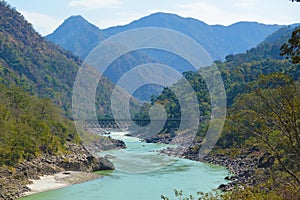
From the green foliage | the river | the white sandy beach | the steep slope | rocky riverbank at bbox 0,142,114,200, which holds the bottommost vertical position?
the river

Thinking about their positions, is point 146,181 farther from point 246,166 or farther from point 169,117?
point 169,117

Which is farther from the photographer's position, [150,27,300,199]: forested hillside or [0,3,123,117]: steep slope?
[0,3,123,117]: steep slope

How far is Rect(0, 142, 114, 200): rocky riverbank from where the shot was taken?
2386 cm

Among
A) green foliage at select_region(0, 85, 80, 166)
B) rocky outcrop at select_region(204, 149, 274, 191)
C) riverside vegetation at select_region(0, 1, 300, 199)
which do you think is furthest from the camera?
green foliage at select_region(0, 85, 80, 166)

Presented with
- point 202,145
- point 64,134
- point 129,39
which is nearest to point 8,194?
point 64,134

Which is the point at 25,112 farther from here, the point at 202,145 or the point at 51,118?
the point at 202,145

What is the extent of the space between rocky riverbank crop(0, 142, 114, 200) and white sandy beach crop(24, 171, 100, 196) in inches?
17.3

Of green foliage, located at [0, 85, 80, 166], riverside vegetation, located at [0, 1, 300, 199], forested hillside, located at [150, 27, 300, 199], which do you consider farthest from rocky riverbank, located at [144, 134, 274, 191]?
green foliage, located at [0, 85, 80, 166]

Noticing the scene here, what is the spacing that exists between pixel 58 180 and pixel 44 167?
2.41m

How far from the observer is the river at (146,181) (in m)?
24.2

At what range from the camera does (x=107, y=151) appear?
51.4 meters

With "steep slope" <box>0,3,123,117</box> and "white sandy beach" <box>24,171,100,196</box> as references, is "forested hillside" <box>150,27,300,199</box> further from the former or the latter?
"steep slope" <box>0,3,123,117</box>

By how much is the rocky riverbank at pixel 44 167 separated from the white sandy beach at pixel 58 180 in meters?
0.44

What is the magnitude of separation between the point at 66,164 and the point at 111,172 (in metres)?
3.42
